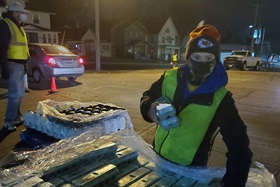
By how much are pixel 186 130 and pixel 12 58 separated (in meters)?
4.16

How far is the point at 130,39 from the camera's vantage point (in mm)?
53031

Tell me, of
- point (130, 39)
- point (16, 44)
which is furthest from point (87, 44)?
point (16, 44)

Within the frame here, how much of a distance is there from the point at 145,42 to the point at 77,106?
165 ft

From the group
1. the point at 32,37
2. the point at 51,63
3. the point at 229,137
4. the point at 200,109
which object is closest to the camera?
the point at 229,137

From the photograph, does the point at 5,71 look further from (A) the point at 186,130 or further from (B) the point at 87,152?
(A) the point at 186,130

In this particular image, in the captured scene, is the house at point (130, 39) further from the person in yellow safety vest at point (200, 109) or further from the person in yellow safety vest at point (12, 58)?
the person in yellow safety vest at point (200, 109)

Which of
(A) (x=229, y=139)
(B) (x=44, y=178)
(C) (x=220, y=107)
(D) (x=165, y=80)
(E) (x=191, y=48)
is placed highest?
(E) (x=191, y=48)

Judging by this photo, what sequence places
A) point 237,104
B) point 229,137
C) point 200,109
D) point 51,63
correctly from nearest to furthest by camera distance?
point 229,137
point 200,109
point 237,104
point 51,63

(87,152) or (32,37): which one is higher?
(32,37)

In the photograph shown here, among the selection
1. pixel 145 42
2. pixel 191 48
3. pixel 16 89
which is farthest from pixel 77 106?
pixel 145 42

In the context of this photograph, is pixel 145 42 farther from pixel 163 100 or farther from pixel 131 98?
pixel 163 100

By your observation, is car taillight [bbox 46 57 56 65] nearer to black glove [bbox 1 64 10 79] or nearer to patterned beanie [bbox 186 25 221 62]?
black glove [bbox 1 64 10 79]

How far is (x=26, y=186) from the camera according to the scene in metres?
1.36

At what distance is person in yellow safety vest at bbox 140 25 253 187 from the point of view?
1.71m
